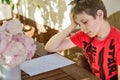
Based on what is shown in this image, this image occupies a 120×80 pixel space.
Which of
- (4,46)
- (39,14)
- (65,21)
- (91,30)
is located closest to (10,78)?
(4,46)

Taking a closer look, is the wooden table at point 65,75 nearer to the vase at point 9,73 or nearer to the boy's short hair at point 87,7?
the vase at point 9,73

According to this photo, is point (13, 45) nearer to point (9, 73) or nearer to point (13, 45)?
point (13, 45)

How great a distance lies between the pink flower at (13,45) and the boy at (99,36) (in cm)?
48

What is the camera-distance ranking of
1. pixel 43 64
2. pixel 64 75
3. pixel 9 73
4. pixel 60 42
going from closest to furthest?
pixel 9 73 < pixel 64 75 < pixel 43 64 < pixel 60 42

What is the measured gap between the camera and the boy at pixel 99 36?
5.39 feet

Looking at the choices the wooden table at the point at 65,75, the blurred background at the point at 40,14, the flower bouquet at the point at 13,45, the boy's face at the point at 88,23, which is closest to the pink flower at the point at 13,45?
the flower bouquet at the point at 13,45

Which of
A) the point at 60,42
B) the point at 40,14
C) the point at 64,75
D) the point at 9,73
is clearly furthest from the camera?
the point at 40,14

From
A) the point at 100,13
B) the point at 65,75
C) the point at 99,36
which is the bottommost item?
the point at 65,75

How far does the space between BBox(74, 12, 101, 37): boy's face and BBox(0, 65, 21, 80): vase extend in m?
0.50

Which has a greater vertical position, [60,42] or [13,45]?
[13,45]

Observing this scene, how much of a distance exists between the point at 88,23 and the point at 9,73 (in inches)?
22.6

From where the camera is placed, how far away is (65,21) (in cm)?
334

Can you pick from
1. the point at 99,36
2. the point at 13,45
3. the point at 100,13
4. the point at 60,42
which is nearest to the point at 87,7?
the point at 100,13

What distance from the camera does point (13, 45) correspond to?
1241 mm
